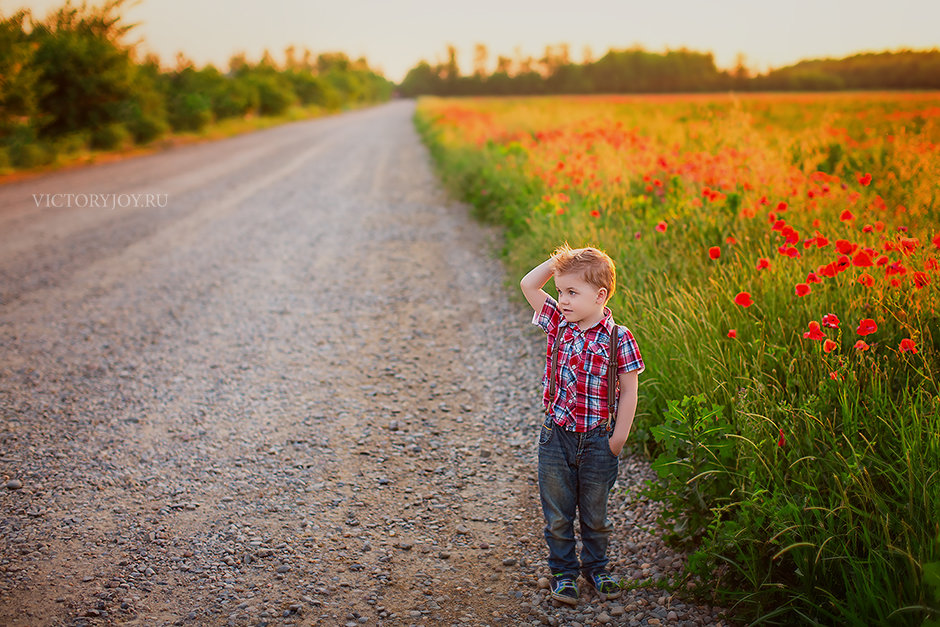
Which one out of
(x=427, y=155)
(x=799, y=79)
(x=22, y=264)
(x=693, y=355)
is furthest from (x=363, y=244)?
(x=799, y=79)

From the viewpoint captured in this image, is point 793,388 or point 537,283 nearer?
point 537,283

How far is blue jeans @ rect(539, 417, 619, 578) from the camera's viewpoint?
2.37m

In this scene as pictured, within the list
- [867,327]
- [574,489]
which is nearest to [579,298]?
[574,489]

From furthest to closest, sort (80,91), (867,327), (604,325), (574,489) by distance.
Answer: (80,91) < (574,489) < (604,325) < (867,327)

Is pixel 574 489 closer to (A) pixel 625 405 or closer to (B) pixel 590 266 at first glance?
(A) pixel 625 405

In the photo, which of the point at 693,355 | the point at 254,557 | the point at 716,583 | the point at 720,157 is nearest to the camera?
the point at 716,583

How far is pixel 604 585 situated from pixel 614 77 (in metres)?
99.3

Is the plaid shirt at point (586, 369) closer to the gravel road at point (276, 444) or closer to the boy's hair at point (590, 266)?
the boy's hair at point (590, 266)

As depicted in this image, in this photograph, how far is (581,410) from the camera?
2346 mm

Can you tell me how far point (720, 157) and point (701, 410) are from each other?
472 cm

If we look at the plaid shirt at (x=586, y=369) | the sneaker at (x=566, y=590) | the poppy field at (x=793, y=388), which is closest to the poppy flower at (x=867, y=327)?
the poppy field at (x=793, y=388)

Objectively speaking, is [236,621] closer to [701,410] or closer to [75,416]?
[701,410]

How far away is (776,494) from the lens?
6.80 ft

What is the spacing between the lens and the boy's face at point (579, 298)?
2250mm
